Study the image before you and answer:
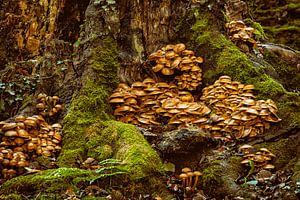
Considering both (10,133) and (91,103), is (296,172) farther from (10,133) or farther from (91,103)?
(10,133)

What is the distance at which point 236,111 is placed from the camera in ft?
18.2

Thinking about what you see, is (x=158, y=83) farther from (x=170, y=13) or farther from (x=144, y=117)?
(x=170, y=13)

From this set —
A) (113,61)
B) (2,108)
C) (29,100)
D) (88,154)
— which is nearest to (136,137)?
(88,154)

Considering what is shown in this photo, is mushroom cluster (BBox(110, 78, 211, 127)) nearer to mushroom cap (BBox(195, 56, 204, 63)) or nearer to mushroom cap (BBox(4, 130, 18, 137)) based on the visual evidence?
mushroom cap (BBox(195, 56, 204, 63))

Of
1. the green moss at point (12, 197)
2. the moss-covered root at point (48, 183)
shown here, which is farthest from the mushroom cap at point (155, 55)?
the green moss at point (12, 197)

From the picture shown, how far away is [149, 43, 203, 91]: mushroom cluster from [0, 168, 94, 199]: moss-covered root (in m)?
2.83

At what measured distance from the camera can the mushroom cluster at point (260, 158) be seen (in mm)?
4887

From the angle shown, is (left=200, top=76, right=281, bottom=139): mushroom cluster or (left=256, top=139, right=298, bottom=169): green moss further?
(left=200, top=76, right=281, bottom=139): mushroom cluster

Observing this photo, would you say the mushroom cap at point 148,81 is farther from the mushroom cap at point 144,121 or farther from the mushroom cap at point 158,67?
the mushroom cap at point 144,121

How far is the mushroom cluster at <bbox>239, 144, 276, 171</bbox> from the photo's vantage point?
4887mm


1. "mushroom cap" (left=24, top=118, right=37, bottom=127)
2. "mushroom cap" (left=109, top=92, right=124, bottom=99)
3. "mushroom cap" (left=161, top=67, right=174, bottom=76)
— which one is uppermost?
"mushroom cap" (left=161, top=67, right=174, bottom=76)

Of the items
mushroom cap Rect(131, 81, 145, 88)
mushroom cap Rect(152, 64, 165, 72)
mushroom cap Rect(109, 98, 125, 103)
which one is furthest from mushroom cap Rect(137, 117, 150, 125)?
mushroom cap Rect(152, 64, 165, 72)

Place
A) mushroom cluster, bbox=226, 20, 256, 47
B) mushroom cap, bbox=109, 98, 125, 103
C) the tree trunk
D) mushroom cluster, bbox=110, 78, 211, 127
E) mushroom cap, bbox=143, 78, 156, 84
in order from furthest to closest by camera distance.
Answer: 1. mushroom cluster, bbox=226, 20, 256, 47
2. mushroom cap, bbox=143, 78, 156, 84
3. mushroom cap, bbox=109, 98, 125, 103
4. mushroom cluster, bbox=110, 78, 211, 127
5. the tree trunk

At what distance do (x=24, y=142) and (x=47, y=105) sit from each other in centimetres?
112
